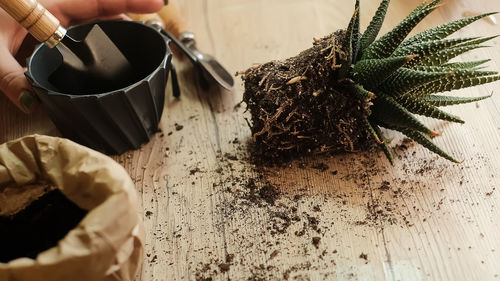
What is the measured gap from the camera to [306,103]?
0.96m

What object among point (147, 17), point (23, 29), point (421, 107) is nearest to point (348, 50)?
point (421, 107)

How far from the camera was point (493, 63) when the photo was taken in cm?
124

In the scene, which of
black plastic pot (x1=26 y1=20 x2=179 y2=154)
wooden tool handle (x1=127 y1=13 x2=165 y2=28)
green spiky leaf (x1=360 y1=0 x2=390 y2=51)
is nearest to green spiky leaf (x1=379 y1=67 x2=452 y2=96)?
green spiky leaf (x1=360 y1=0 x2=390 y2=51)

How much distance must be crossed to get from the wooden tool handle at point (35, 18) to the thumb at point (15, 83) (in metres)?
0.17

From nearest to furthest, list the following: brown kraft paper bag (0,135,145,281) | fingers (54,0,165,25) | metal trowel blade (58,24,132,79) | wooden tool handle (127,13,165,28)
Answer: brown kraft paper bag (0,135,145,281) < metal trowel blade (58,24,132,79) < fingers (54,0,165,25) < wooden tool handle (127,13,165,28)

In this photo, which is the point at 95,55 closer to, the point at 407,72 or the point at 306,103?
the point at 306,103

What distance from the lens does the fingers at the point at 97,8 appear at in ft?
3.93

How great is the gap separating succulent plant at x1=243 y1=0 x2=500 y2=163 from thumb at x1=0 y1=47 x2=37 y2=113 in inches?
19.9

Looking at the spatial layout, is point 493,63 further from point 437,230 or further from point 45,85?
point 45,85

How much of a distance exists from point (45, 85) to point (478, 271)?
94 cm

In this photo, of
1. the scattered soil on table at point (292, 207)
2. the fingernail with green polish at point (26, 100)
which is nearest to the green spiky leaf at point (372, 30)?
the scattered soil on table at point (292, 207)

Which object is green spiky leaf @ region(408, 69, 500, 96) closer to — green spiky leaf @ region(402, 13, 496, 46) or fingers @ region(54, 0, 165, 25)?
green spiky leaf @ region(402, 13, 496, 46)

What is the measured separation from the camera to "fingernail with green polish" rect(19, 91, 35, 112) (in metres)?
1.08

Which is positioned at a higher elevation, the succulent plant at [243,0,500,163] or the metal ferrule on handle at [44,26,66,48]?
the metal ferrule on handle at [44,26,66,48]
